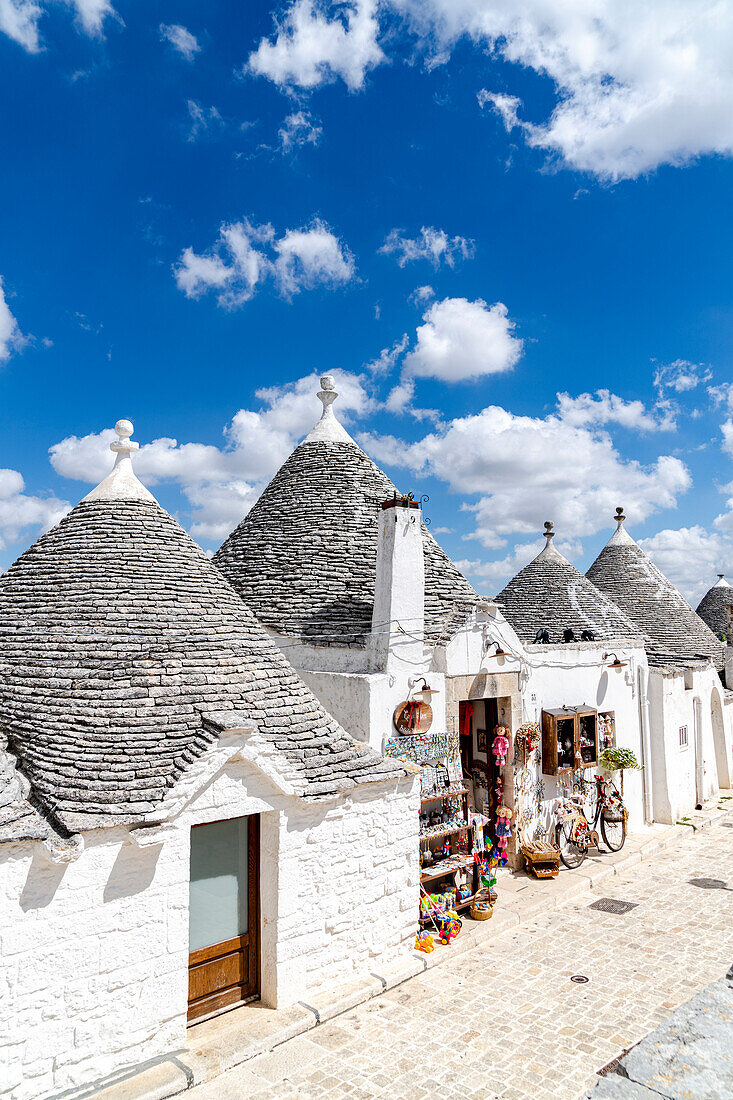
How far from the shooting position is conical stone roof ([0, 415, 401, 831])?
6324mm

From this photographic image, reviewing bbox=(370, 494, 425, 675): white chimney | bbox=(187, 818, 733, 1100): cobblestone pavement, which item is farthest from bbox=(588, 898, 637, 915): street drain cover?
bbox=(370, 494, 425, 675): white chimney

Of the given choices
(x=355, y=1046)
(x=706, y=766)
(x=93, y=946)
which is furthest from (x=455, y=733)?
(x=706, y=766)

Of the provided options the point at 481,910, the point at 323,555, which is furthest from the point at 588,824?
the point at 323,555

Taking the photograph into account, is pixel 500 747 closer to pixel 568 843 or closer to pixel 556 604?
pixel 568 843

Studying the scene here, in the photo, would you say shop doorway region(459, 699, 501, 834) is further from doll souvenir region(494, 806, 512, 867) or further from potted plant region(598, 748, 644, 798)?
potted plant region(598, 748, 644, 798)

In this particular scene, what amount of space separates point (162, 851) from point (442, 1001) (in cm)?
365

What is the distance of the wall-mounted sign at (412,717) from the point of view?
9.20 metres

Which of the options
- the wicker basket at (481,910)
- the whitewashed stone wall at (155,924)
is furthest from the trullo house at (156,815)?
the wicker basket at (481,910)

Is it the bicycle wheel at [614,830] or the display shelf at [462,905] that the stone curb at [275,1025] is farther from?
the bicycle wheel at [614,830]

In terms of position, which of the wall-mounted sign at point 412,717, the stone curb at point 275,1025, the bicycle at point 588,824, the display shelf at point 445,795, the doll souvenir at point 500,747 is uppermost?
the wall-mounted sign at point 412,717

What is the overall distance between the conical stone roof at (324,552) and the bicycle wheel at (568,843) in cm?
449

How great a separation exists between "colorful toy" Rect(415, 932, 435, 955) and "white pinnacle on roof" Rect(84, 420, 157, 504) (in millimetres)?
6640

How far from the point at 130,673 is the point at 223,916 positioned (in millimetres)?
2685

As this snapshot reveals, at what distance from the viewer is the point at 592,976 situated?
8.00 m
